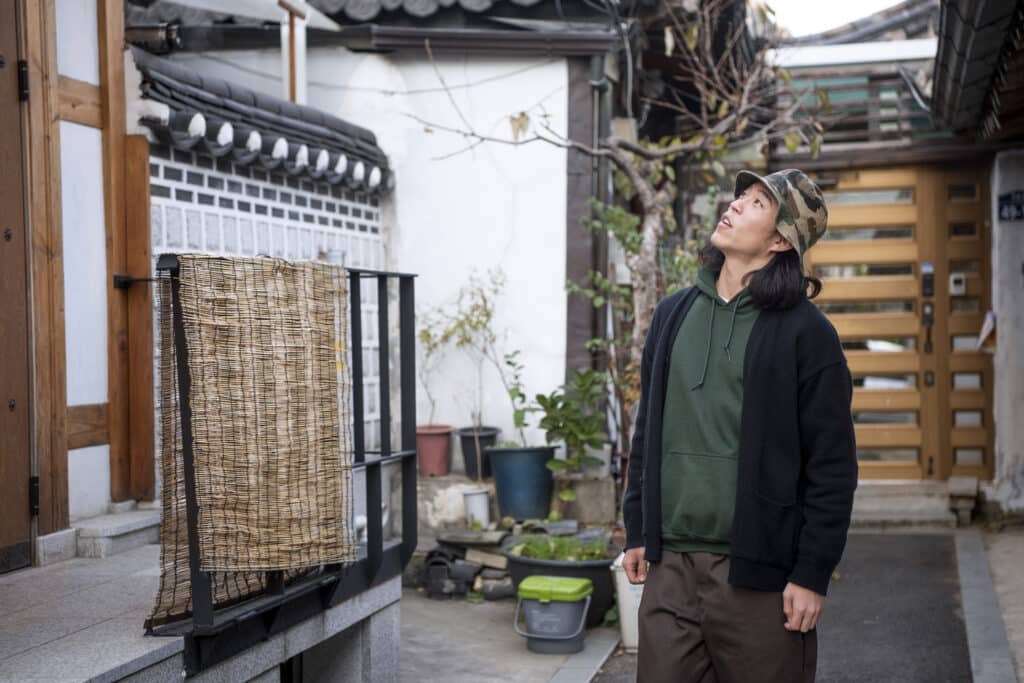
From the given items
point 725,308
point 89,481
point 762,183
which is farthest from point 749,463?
point 89,481

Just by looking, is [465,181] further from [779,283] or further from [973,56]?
[779,283]

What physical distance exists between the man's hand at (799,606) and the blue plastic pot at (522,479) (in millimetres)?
5268

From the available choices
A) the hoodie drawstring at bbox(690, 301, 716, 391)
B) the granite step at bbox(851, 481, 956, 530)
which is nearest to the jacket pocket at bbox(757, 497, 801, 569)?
the hoodie drawstring at bbox(690, 301, 716, 391)

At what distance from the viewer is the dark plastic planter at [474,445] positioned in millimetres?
8680

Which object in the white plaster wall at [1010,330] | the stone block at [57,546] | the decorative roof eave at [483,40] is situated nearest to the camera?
the stone block at [57,546]

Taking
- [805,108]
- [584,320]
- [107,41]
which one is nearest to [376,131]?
[584,320]

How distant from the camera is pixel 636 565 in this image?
3365 mm

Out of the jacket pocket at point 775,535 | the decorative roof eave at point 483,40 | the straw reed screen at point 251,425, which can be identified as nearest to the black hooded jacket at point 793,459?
the jacket pocket at point 775,535

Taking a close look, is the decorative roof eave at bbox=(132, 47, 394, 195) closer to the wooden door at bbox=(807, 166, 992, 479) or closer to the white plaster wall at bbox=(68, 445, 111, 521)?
the white plaster wall at bbox=(68, 445, 111, 521)

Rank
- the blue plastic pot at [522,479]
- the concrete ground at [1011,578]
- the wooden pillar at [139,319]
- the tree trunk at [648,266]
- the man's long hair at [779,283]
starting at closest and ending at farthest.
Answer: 1. the man's long hair at [779,283]
2. the wooden pillar at [139,319]
3. the concrete ground at [1011,578]
4. the tree trunk at [648,266]
5. the blue plastic pot at [522,479]

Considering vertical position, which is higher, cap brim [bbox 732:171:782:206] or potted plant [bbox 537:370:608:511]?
Result: cap brim [bbox 732:171:782:206]

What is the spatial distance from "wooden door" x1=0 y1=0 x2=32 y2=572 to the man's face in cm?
331

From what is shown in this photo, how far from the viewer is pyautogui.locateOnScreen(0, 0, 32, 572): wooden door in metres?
5.05

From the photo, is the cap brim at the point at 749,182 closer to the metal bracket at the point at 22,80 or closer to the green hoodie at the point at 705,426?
the green hoodie at the point at 705,426
